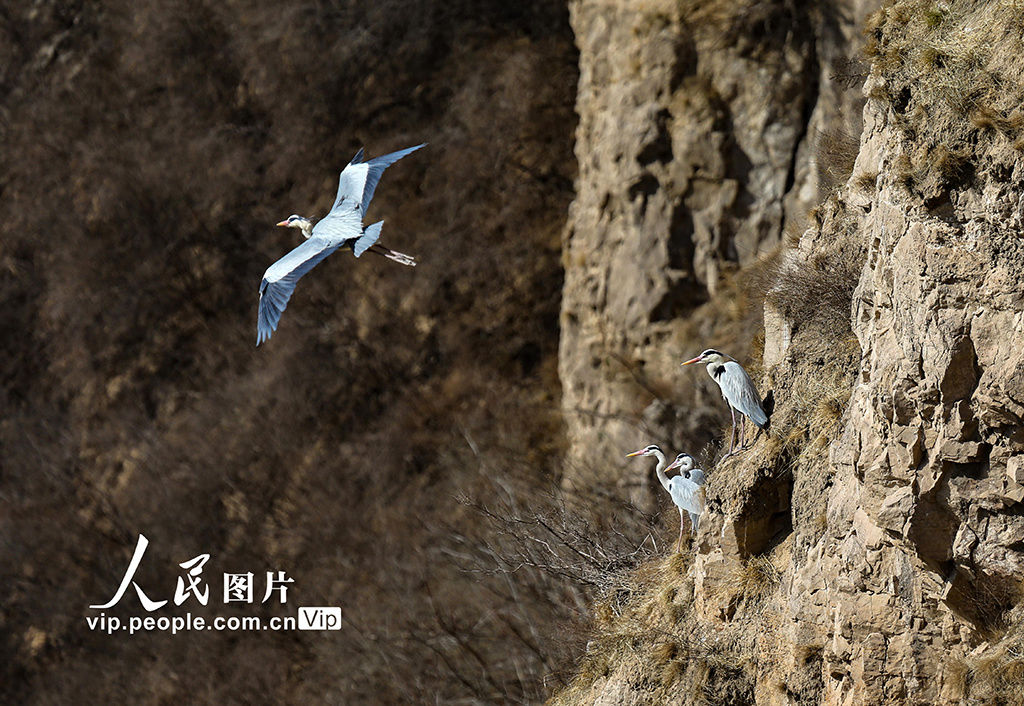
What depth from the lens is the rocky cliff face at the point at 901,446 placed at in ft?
20.2

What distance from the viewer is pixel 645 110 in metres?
18.4

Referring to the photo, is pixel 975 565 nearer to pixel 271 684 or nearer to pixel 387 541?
pixel 387 541

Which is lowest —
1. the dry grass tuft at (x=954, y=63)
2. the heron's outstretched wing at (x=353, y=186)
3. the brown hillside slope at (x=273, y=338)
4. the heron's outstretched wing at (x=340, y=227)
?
the brown hillside slope at (x=273, y=338)

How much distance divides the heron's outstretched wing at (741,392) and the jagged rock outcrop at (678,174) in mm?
8808

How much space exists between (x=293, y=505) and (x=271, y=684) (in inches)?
117

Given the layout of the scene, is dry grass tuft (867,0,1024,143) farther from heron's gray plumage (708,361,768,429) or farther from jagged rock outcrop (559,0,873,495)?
jagged rock outcrop (559,0,873,495)

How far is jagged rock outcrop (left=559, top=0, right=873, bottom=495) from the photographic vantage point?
17.4 meters

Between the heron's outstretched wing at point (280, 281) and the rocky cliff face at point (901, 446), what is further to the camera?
the heron's outstretched wing at point (280, 281)

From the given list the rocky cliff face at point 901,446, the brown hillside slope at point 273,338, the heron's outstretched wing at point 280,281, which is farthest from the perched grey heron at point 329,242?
the brown hillside slope at point 273,338

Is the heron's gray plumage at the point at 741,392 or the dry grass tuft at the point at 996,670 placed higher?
the heron's gray plumage at the point at 741,392

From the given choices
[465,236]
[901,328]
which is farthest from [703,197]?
[901,328]

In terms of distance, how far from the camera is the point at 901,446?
21.4 ft

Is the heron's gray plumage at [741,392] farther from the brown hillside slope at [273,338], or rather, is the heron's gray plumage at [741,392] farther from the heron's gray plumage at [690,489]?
the brown hillside slope at [273,338]

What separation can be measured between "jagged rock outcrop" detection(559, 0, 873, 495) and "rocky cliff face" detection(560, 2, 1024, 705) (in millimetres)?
9096
